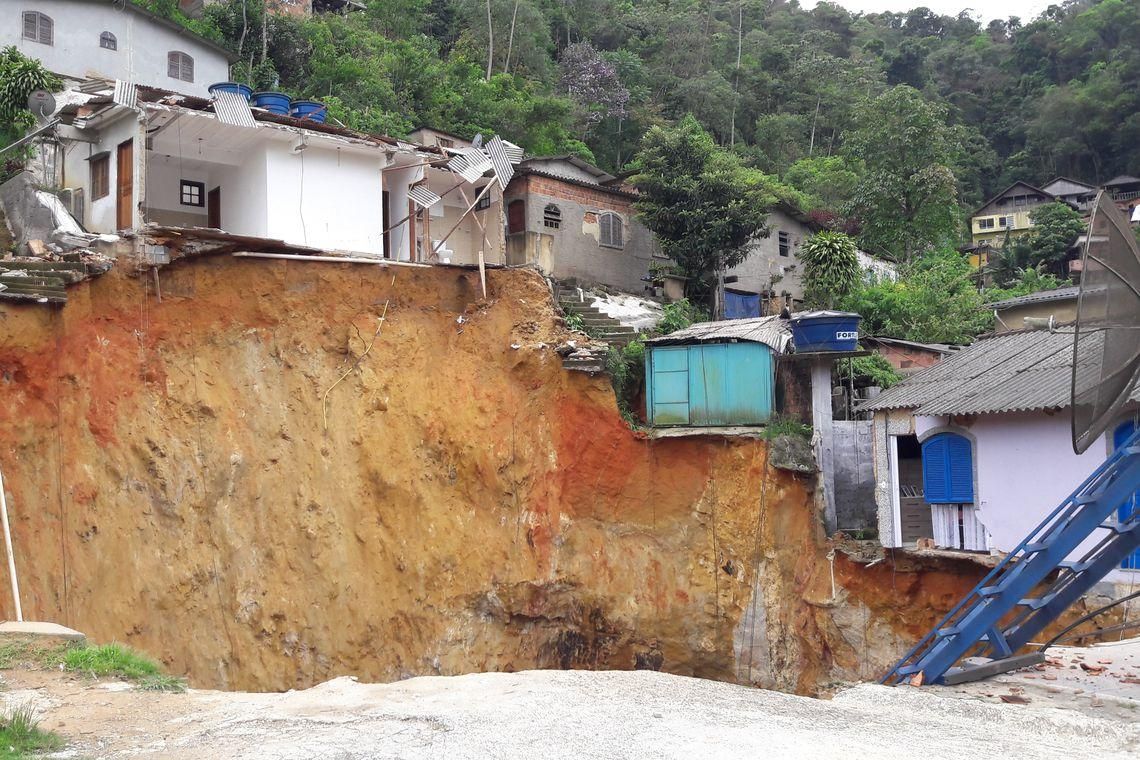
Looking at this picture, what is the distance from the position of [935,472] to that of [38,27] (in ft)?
88.2

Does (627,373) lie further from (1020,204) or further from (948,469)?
(1020,204)

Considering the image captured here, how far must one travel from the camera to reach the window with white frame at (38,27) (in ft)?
87.8

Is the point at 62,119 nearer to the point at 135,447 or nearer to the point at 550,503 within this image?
the point at 135,447

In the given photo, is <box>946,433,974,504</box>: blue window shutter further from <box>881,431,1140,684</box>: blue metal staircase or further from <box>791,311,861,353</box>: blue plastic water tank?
<box>881,431,1140,684</box>: blue metal staircase

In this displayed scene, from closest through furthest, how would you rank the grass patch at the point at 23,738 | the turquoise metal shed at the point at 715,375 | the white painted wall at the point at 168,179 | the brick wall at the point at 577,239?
the grass patch at the point at 23,738 < the turquoise metal shed at the point at 715,375 < the white painted wall at the point at 168,179 < the brick wall at the point at 577,239

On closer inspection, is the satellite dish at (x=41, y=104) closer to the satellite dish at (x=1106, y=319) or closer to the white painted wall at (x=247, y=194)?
the white painted wall at (x=247, y=194)

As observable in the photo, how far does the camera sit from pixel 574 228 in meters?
26.8

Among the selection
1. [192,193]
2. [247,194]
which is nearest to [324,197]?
[247,194]

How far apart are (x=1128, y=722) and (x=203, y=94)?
30944 mm

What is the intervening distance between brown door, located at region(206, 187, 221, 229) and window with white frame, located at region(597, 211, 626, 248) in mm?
10824

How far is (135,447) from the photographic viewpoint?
17359mm

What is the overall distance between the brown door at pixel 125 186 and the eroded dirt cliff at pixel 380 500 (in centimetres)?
150

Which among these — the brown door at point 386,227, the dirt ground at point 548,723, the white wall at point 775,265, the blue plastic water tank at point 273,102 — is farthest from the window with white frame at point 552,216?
the dirt ground at point 548,723

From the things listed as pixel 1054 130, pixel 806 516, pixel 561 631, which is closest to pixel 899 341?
pixel 806 516
